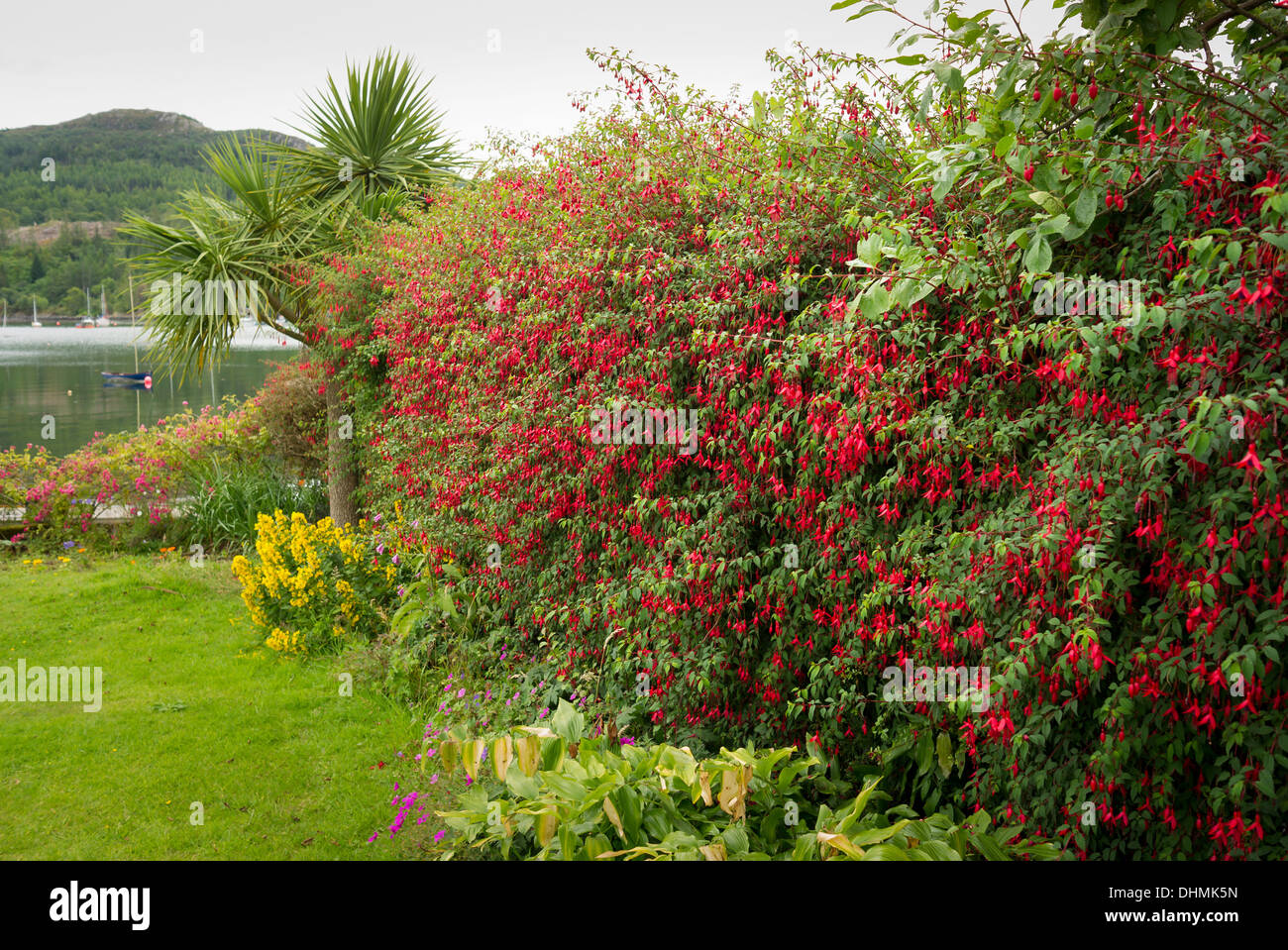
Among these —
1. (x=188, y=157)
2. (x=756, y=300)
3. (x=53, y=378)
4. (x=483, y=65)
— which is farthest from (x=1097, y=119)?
(x=53, y=378)

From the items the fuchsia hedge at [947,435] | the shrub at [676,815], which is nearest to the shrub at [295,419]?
the fuchsia hedge at [947,435]

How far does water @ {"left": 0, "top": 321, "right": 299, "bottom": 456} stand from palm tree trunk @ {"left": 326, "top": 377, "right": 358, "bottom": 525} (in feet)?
3.18

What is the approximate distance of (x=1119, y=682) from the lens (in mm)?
2115

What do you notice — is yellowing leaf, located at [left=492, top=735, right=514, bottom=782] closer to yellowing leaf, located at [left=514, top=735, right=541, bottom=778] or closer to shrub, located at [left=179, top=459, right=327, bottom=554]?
yellowing leaf, located at [left=514, top=735, right=541, bottom=778]

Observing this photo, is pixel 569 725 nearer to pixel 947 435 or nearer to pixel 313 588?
pixel 947 435

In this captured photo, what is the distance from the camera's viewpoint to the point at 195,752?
15.3ft

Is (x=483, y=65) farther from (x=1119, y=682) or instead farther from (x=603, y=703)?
(x=1119, y=682)

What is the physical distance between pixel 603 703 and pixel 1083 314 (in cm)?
263

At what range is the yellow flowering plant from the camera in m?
6.23

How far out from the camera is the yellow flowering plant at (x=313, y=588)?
6227 millimetres

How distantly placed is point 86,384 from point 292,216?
27893mm

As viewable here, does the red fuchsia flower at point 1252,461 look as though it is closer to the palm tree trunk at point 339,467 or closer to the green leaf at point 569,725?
the green leaf at point 569,725

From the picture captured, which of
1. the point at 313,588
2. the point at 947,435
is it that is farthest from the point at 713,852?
the point at 313,588
